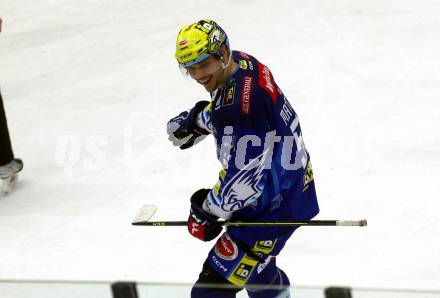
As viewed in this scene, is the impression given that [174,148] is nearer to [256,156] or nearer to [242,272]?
[242,272]

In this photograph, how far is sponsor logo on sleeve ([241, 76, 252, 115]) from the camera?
117 inches

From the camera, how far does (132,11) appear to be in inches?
308

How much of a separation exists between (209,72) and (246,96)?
0.17 metres

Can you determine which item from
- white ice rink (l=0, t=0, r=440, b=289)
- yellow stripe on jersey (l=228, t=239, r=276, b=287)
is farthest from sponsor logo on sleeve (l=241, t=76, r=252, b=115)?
white ice rink (l=0, t=0, r=440, b=289)

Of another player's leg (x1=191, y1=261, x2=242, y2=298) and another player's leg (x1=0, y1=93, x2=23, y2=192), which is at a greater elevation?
another player's leg (x1=191, y1=261, x2=242, y2=298)

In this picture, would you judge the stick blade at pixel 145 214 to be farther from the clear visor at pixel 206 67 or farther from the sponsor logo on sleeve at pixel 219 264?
the clear visor at pixel 206 67

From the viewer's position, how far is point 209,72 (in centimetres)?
307

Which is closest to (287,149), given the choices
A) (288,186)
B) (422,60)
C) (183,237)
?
(288,186)

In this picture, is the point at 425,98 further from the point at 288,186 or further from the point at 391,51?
the point at 288,186

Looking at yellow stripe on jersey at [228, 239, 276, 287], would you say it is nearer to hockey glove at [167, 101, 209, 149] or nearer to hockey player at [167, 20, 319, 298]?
hockey player at [167, 20, 319, 298]

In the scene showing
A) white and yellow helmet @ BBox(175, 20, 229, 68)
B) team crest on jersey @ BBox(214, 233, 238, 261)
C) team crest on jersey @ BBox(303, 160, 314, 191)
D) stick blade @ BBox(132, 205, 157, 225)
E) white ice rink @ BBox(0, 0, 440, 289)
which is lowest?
white ice rink @ BBox(0, 0, 440, 289)

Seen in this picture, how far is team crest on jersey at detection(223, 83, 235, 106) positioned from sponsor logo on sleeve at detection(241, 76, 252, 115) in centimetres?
4

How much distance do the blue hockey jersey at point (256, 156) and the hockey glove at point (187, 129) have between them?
0.41 meters

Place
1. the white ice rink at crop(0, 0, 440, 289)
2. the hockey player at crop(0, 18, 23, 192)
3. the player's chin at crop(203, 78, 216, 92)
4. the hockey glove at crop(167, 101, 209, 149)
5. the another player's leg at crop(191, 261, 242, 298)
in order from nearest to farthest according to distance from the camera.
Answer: the another player's leg at crop(191, 261, 242, 298), the player's chin at crop(203, 78, 216, 92), the hockey glove at crop(167, 101, 209, 149), the white ice rink at crop(0, 0, 440, 289), the hockey player at crop(0, 18, 23, 192)
